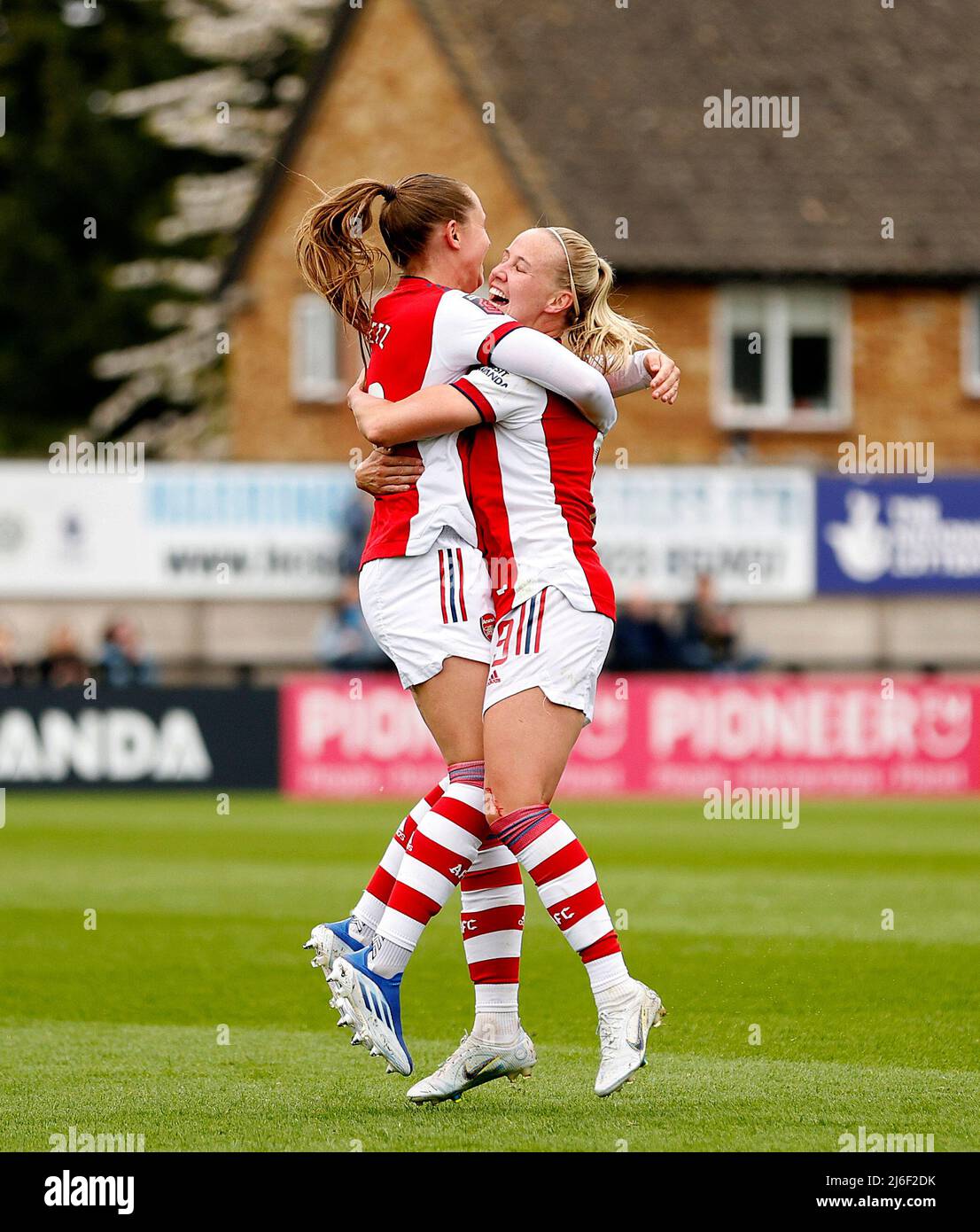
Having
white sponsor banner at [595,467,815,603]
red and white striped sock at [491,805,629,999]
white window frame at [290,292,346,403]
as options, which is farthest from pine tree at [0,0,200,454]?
red and white striped sock at [491,805,629,999]

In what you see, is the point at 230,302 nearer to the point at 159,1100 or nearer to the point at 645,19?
the point at 645,19

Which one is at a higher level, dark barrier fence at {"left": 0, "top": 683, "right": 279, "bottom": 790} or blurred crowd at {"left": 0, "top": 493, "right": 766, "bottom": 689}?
blurred crowd at {"left": 0, "top": 493, "right": 766, "bottom": 689}

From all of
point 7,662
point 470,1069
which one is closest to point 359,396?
point 470,1069

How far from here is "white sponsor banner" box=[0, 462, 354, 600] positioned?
24.2 meters

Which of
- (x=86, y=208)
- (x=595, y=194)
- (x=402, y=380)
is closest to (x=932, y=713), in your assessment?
(x=595, y=194)

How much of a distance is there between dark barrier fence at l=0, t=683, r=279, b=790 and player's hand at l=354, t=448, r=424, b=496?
46.6 ft

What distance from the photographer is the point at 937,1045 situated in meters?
6.90

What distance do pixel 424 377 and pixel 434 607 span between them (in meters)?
0.62

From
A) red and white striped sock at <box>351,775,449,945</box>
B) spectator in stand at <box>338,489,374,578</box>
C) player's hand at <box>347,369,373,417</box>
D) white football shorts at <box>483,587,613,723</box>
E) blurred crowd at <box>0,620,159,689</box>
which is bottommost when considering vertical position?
red and white striped sock at <box>351,775,449,945</box>

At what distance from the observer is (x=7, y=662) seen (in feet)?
71.9

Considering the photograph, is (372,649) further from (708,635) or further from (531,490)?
(531,490)

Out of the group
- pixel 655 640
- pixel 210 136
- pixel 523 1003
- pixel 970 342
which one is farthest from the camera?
pixel 210 136

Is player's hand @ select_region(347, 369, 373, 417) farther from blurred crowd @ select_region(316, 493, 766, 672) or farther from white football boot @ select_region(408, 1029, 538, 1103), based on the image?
blurred crowd @ select_region(316, 493, 766, 672)

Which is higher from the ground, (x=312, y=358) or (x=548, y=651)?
(x=312, y=358)
